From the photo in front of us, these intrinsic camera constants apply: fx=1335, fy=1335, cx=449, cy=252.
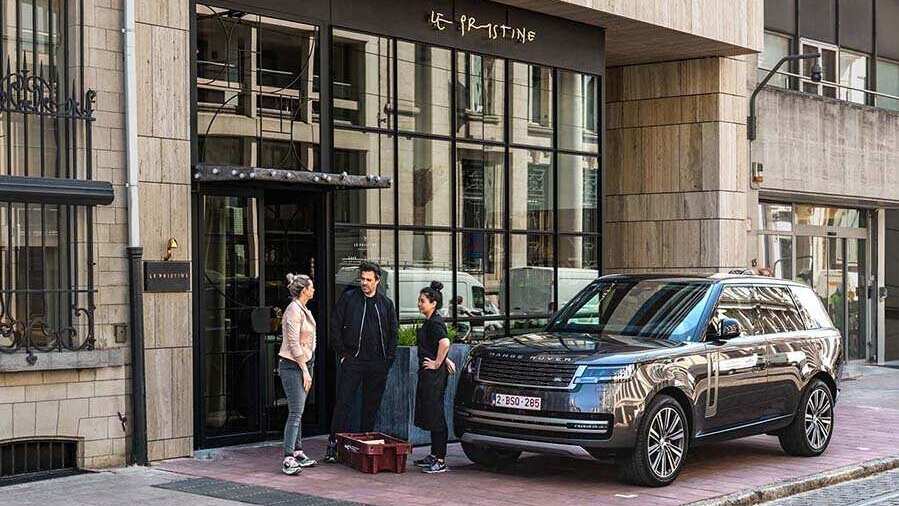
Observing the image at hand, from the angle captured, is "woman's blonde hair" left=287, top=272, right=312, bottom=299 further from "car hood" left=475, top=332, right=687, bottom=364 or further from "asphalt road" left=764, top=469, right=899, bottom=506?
"asphalt road" left=764, top=469, right=899, bottom=506

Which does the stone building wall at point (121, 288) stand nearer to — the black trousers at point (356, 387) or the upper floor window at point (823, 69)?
the black trousers at point (356, 387)

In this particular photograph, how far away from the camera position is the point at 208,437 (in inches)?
514

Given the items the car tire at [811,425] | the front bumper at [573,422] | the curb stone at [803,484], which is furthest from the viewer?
the car tire at [811,425]

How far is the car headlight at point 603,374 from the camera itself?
1110 centimetres

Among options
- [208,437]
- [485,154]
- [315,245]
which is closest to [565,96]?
[485,154]

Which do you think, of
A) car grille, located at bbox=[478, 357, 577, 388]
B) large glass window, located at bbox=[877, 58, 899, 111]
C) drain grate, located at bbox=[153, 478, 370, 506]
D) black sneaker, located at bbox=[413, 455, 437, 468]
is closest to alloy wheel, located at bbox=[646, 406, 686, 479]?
car grille, located at bbox=[478, 357, 577, 388]

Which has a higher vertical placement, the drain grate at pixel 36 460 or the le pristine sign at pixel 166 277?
the le pristine sign at pixel 166 277

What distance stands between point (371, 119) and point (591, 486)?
5248 millimetres

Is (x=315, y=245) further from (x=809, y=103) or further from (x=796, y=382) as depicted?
(x=809, y=103)

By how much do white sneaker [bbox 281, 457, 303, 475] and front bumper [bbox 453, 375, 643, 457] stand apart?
171 centimetres

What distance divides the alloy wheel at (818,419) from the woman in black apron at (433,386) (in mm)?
3928

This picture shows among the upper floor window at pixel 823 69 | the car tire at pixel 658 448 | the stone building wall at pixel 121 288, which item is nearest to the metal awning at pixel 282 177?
the stone building wall at pixel 121 288

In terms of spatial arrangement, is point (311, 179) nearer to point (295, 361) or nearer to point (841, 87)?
point (295, 361)

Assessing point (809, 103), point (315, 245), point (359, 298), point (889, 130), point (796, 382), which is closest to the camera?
point (359, 298)
